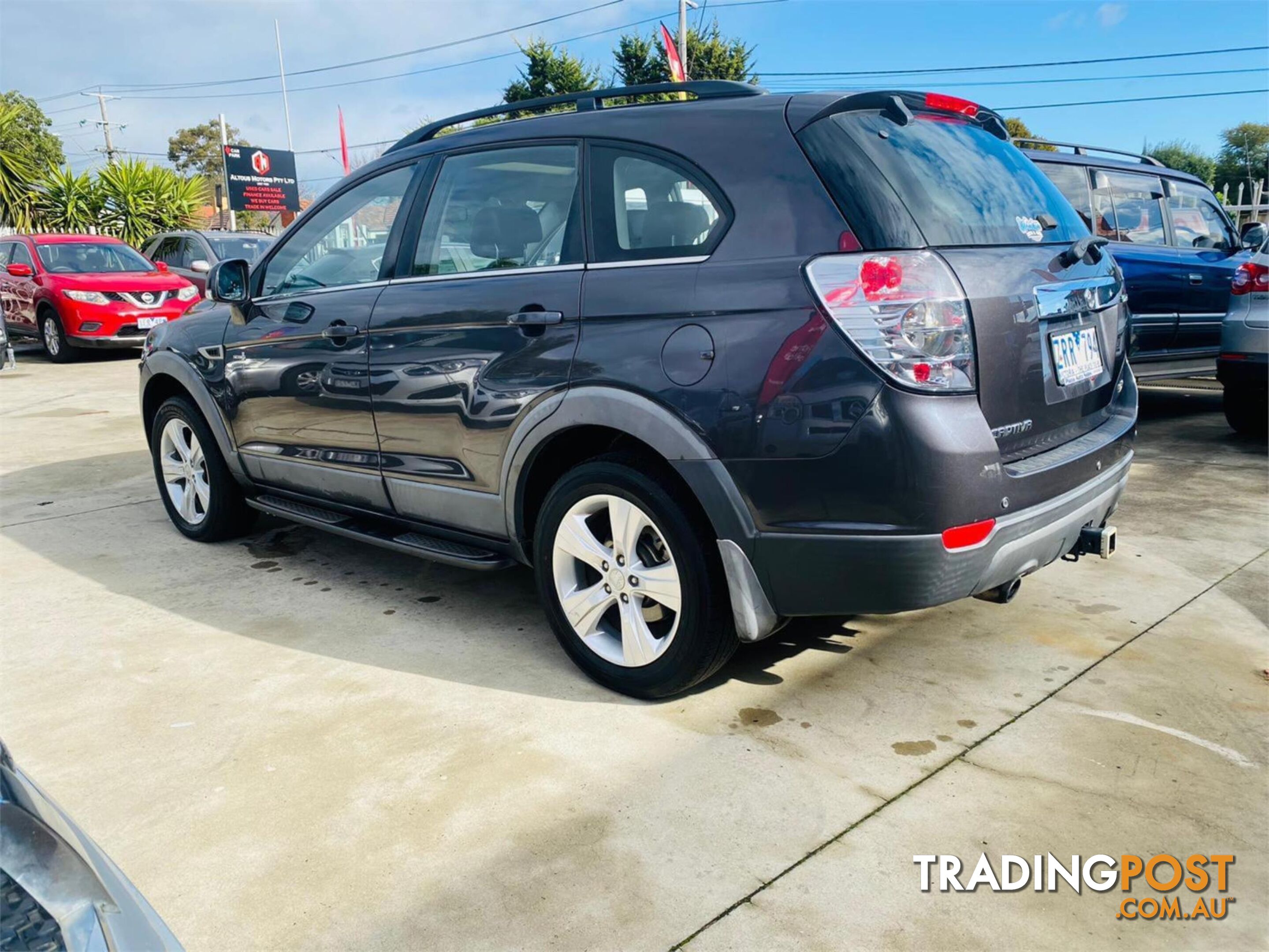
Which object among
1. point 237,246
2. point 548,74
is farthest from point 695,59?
point 237,246

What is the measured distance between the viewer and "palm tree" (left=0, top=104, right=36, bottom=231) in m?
21.3

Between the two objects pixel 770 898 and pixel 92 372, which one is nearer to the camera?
pixel 770 898

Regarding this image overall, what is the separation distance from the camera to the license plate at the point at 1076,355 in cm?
286

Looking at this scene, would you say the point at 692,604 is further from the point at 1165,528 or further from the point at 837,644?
the point at 1165,528

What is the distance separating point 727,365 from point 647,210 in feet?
2.06

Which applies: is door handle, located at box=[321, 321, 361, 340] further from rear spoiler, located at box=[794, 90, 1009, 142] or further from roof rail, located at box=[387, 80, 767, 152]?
rear spoiler, located at box=[794, 90, 1009, 142]

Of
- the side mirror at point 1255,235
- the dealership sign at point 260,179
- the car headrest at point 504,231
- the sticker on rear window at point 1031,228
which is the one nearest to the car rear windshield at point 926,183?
the sticker on rear window at point 1031,228

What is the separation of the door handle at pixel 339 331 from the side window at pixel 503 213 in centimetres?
34

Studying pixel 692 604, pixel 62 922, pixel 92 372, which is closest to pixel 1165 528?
pixel 692 604

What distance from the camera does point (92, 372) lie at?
1233 cm

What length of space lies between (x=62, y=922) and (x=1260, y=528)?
5.03 m

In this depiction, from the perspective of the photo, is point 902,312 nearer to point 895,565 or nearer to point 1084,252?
point 895,565

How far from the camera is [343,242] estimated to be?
4.08 meters

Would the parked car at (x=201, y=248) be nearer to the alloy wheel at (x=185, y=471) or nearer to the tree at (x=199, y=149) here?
the alloy wheel at (x=185, y=471)
